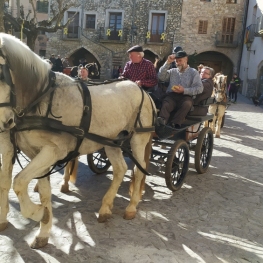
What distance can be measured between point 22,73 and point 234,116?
1394 centimetres

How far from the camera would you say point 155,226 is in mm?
4066

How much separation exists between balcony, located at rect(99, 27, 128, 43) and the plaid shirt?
83.5 feet

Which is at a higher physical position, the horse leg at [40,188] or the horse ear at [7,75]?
the horse ear at [7,75]

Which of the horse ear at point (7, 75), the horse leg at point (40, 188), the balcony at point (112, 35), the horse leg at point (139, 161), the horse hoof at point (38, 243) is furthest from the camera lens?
the balcony at point (112, 35)

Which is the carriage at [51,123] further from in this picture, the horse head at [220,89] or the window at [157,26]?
the window at [157,26]

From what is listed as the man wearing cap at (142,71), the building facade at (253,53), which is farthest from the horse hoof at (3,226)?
the building facade at (253,53)

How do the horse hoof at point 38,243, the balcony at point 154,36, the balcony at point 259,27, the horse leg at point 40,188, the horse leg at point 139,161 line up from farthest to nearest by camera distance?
the balcony at point 154,36, the balcony at point 259,27, the horse leg at point 139,161, the horse hoof at point 38,243, the horse leg at point 40,188

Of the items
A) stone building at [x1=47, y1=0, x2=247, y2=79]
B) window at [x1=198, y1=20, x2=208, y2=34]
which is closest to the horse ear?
stone building at [x1=47, y1=0, x2=247, y2=79]

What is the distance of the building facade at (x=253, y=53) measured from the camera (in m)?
25.0

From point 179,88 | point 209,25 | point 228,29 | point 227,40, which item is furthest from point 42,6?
point 179,88

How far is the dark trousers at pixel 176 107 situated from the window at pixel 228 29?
2609cm

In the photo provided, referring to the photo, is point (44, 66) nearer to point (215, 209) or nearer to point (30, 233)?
point (30, 233)

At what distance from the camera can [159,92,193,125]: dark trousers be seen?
5.26 metres

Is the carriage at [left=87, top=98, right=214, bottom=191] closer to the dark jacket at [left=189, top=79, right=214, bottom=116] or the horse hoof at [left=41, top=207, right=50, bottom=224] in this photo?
the dark jacket at [left=189, top=79, right=214, bottom=116]
